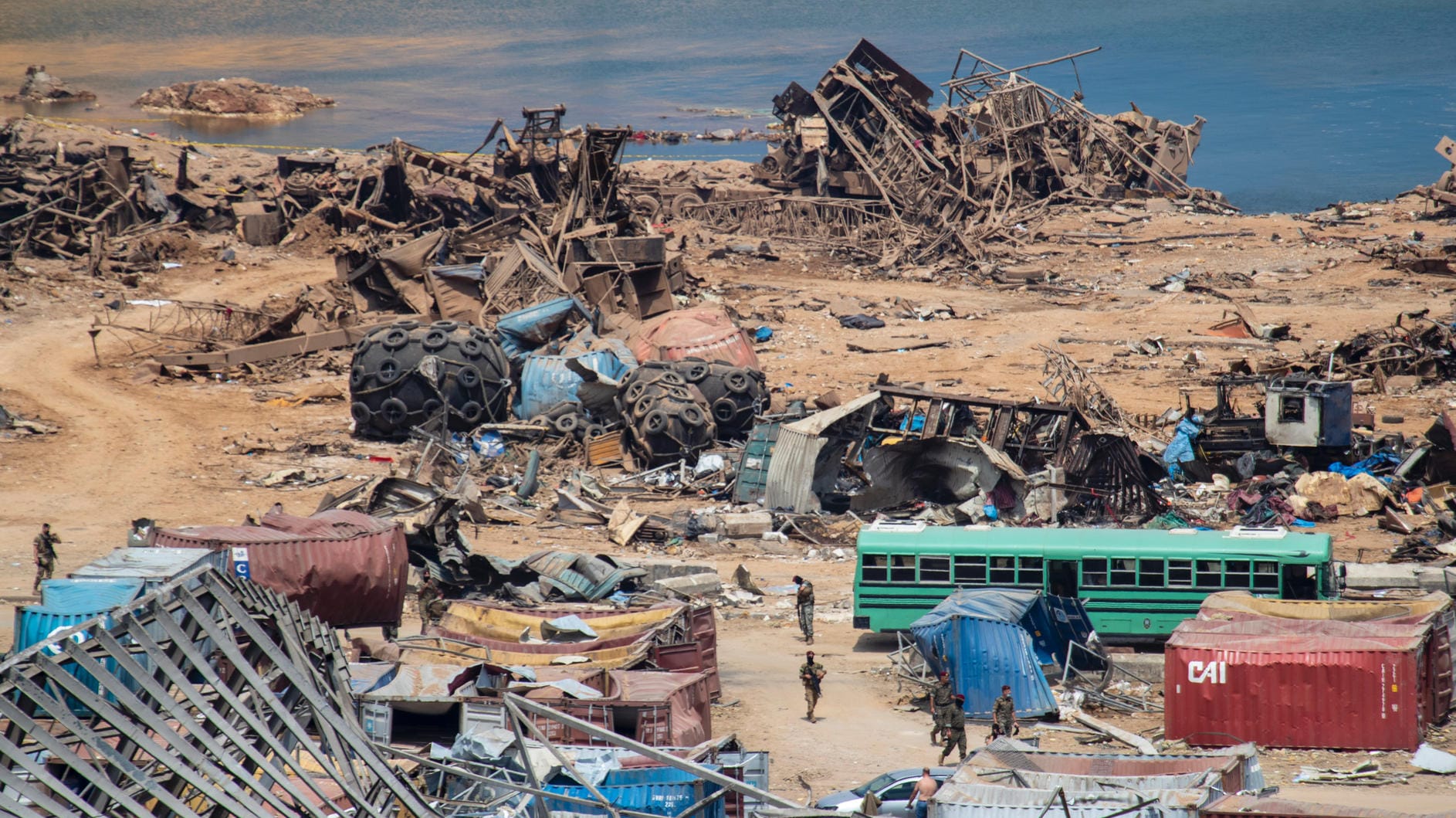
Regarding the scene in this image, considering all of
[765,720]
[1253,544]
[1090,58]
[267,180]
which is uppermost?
[1090,58]

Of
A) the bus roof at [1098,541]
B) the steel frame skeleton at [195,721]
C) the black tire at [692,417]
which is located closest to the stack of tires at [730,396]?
the black tire at [692,417]

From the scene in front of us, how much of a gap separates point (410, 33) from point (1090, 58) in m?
60.8

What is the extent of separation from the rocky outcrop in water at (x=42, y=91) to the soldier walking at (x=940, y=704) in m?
82.4

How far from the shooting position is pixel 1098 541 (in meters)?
19.3

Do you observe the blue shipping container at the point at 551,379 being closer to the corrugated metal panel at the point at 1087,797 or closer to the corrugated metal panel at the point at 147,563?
the corrugated metal panel at the point at 147,563

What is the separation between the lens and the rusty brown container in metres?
30.7

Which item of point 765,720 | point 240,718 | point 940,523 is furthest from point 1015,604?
point 240,718

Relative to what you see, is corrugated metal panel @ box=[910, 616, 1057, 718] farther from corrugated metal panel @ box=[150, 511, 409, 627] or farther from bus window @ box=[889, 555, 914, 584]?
corrugated metal panel @ box=[150, 511, 409, 627]

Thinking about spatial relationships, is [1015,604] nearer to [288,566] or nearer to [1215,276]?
[288,566]

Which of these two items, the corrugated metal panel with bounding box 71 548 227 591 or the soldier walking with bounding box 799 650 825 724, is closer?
the corrugated metal panel with bounding box 71 548 227 591

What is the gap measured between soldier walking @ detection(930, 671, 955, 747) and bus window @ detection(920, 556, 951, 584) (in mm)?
2884

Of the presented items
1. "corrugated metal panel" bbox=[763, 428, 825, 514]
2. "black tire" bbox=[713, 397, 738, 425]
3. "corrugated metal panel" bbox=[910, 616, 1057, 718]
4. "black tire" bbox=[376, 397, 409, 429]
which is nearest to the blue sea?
"black tire" bbox=[713, 397, 738, 425]

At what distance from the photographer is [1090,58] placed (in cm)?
13125

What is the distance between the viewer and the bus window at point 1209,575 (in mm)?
18906
